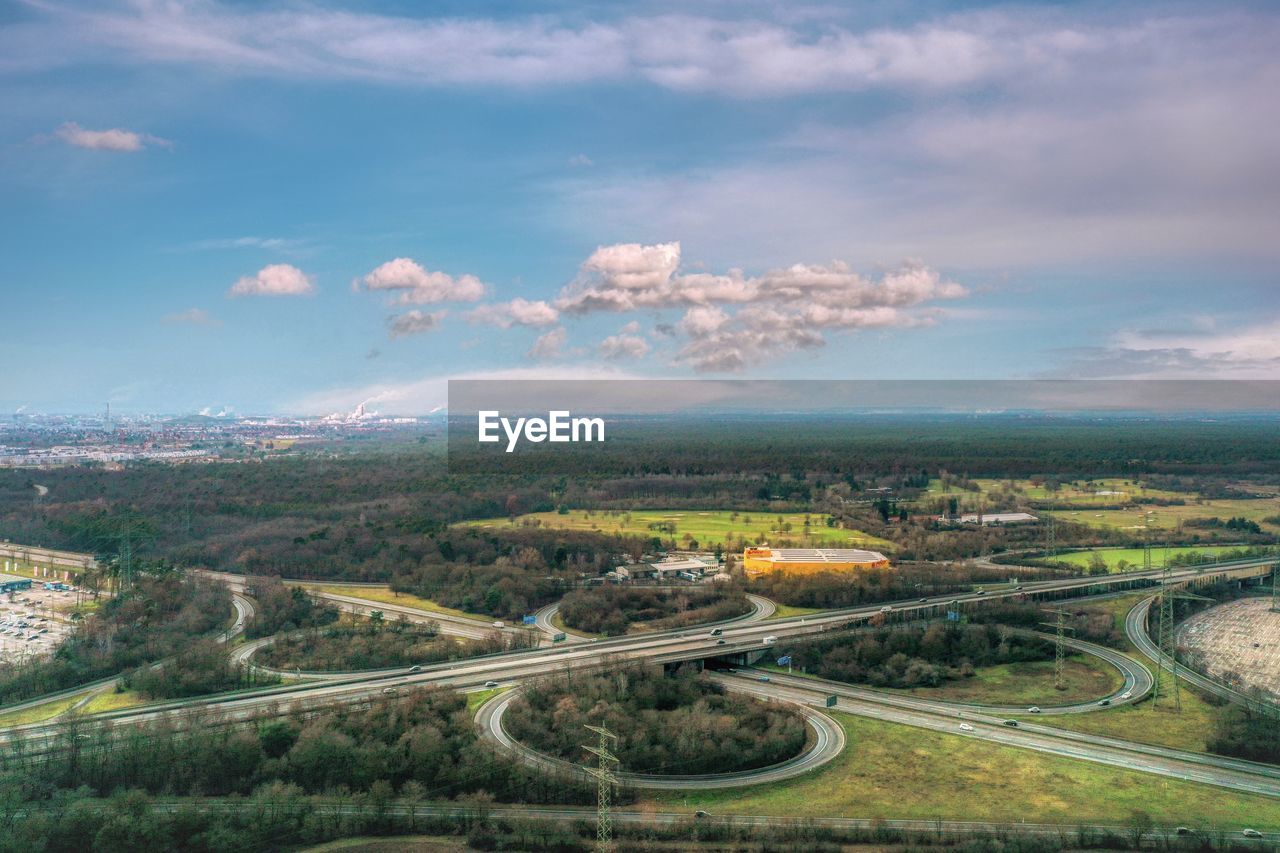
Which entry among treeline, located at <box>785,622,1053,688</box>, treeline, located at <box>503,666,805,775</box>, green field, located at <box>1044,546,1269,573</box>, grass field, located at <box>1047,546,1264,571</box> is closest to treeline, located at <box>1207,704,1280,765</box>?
treeline, located at <box>785,622,1053,688</box>

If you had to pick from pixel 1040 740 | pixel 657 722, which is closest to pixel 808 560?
pixel 1040 740

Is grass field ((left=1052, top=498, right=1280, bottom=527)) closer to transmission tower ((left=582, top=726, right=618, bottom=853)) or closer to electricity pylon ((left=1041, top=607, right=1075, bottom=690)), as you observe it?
electricity pylon ((left=1041, top=607, right=1075, bottom=690))

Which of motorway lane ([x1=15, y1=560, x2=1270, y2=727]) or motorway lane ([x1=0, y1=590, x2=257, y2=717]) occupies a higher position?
motorway lane ([x1=15, y1=560, x2=1270, y2=727])

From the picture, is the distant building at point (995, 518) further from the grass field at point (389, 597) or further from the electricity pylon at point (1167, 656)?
the grass field at point (389, 597)

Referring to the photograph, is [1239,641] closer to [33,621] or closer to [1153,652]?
[1153,652]

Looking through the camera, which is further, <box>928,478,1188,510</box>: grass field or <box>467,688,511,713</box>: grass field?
<box>928,478,1188,510</box>: grass field

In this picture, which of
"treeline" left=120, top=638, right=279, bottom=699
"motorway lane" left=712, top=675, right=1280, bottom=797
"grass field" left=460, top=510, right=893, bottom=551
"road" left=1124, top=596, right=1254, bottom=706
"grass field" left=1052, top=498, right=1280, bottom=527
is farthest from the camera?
"grass field" left=1052, top=498, right=1280, bottom=527
